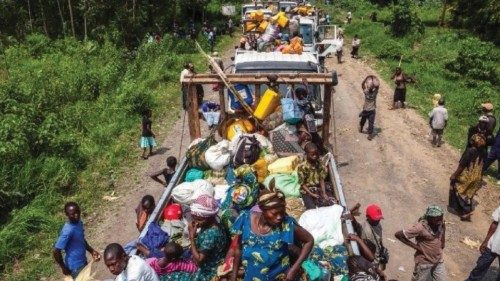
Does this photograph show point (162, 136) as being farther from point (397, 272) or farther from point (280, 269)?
point (280, 269)

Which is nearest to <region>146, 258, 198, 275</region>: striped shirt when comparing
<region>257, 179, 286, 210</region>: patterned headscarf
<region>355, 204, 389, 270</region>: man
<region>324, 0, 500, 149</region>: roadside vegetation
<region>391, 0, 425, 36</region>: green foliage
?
<region>257, 179, 286, 210</region>: patterned headscarf

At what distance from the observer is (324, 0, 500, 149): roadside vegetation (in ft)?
43.0

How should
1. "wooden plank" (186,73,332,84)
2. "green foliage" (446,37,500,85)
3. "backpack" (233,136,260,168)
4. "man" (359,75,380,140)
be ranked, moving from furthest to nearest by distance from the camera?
1. "green foliage" (446,37,500,85)
2. "man" (359,75,380,140)
3. "wooden plank" (186,73,332,84)
4. "backpack" (233,136,260,168)

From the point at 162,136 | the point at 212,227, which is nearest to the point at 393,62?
the point at 162,136

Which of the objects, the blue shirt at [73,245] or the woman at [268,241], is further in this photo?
the blue shirt at [73,245]

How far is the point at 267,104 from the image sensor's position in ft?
21.5

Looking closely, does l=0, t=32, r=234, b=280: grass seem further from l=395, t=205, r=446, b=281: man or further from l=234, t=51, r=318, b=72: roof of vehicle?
l=395, t=205, r=446, b=281: man

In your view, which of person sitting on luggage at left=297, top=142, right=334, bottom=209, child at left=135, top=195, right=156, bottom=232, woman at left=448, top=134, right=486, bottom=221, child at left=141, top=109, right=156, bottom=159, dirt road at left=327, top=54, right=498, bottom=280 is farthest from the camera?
child at left=141, top=109, right=156, bottom=159

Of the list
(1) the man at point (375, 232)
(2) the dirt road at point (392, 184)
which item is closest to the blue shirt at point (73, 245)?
(2) the dirt road at point (392, 184)

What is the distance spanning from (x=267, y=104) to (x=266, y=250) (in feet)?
10.9

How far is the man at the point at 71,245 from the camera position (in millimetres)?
4816

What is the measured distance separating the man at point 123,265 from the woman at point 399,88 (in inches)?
416

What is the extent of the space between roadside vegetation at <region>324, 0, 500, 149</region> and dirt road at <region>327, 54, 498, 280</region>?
879 mm

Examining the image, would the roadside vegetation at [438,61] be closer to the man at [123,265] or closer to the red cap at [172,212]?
the red cap at [172,212]
